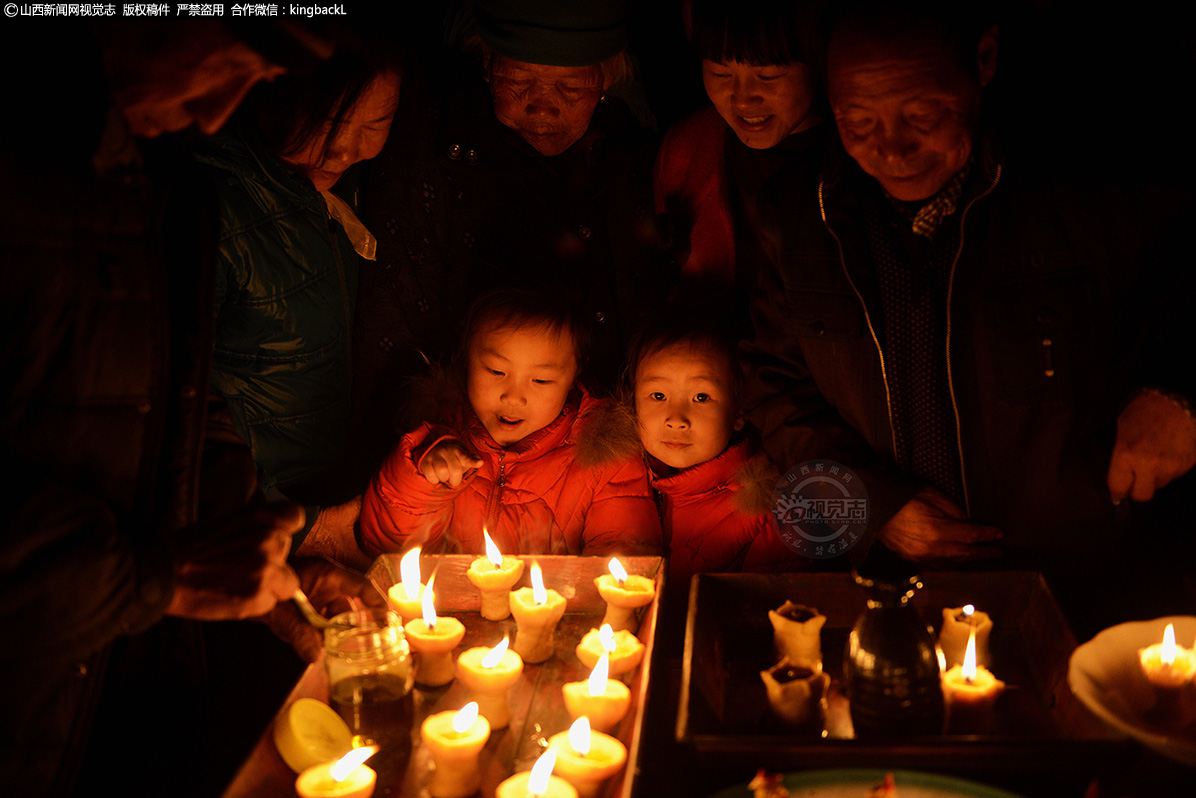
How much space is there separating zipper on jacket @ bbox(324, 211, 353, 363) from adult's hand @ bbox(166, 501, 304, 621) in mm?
1310

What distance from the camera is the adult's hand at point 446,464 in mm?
2670

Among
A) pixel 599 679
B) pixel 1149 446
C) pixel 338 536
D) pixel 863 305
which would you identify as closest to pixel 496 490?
pixel 338 536

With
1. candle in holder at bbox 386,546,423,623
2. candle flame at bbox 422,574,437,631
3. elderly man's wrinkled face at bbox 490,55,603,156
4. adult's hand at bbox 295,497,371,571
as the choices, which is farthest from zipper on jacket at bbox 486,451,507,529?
elderly man's wrinkled face at bbox 490,55,603,156

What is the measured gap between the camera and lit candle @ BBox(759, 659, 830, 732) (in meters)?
1.58

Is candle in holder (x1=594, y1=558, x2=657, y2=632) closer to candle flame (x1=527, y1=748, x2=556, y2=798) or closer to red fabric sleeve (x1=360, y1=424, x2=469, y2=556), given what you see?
candle flame (x1=527, y1=748, x2=556, y2=798)

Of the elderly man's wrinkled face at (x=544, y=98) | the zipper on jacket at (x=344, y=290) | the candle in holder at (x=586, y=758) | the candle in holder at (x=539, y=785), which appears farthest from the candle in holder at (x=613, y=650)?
the elderly man's wrinkled face at (x=544, y=98)

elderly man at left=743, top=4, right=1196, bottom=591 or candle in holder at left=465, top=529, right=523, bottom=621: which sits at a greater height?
elderly man at left=743, top=4, right=1196, bottom=591

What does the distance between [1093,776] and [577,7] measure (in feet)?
7.88

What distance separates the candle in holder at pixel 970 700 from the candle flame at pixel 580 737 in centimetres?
68

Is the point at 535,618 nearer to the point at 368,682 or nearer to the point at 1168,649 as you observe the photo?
the point at 368,682

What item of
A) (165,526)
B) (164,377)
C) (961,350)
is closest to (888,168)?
(961,350)

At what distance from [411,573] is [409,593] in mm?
50

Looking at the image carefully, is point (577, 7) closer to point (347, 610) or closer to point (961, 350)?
point (961, 350)

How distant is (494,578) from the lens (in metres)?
2.13
